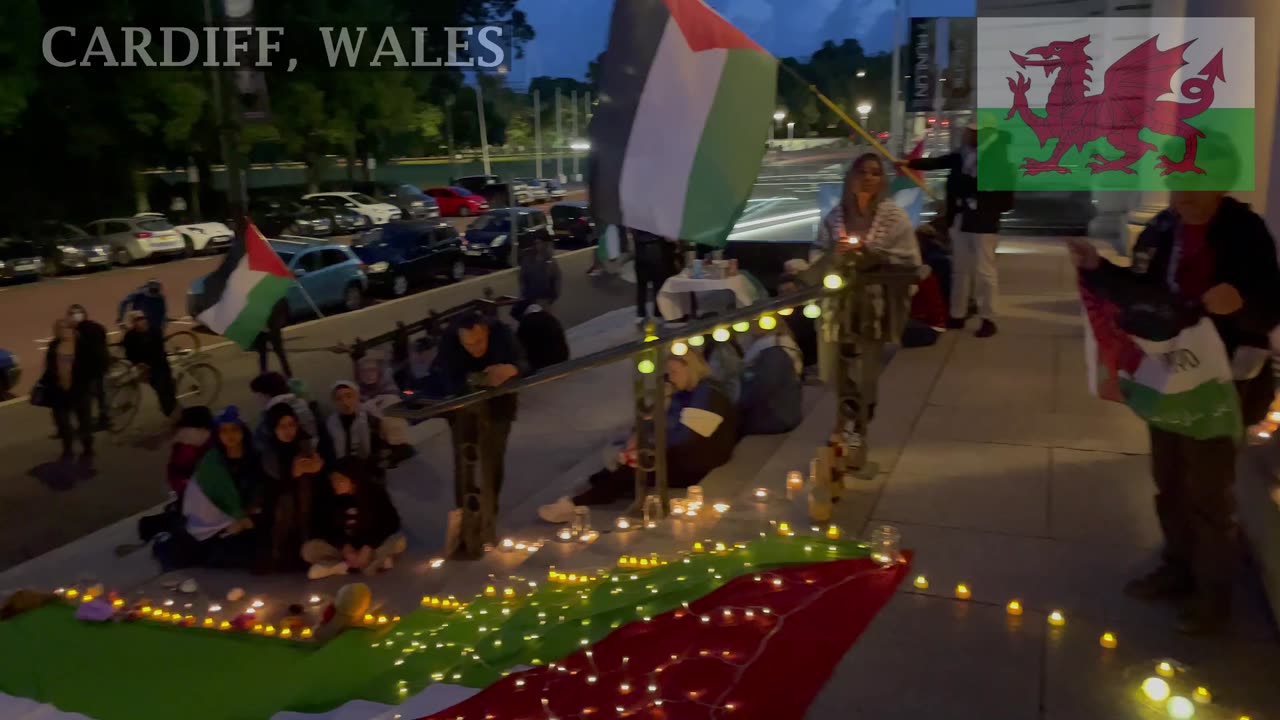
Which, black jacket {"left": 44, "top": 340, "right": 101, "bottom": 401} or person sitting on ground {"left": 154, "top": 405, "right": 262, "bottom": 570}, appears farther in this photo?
black jacket {"left": 44, "top": 340, "right": 101, "bottom": 401}

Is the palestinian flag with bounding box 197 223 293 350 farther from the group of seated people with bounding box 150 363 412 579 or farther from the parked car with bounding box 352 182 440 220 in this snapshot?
the parked car with bounding box 352 182 440 220

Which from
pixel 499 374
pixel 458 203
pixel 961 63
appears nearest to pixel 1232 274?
pixel 499 374

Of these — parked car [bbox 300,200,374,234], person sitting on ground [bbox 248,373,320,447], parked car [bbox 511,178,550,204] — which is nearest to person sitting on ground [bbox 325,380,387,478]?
person sitting on ground [bbox 248,373,320,447]

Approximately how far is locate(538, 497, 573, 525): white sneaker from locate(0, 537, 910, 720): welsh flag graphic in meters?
1.48

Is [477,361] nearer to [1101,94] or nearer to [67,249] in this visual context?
[1101,94]

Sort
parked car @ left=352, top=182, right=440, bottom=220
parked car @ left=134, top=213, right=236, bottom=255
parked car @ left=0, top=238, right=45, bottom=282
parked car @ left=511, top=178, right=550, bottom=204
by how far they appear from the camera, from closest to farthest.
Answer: parked car @ left=0, top=238, right=45, bottom=282, parked car @ left=134, top=213, right=236, bottom=255, parked car @ left=352, top=182, right=440, bottom=220, parked car @ left=511, top=178, right=550, bottom=204

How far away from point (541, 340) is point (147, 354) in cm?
404

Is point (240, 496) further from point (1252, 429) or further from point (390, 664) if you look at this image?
point (1252, 429)

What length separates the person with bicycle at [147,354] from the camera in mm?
10508

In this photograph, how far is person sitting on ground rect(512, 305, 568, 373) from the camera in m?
10.2

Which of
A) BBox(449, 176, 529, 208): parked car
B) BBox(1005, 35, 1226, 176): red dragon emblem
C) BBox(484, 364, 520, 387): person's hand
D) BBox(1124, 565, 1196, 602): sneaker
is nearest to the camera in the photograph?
BBox(1124, 565, 1196, 602): sneaker

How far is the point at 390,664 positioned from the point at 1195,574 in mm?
2848

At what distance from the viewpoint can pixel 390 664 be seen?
13.1 feet

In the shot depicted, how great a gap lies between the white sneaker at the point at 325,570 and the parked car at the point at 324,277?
12185mm
